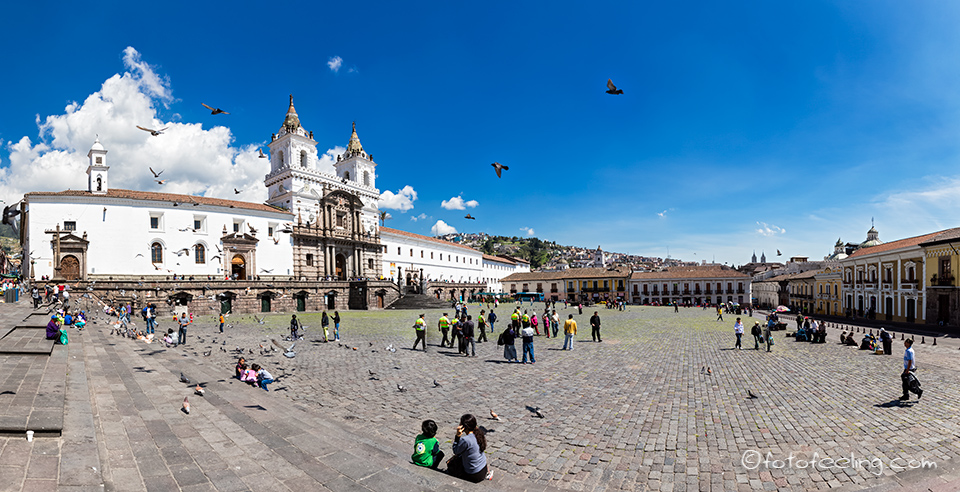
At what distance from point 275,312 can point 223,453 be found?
37674 millimetres

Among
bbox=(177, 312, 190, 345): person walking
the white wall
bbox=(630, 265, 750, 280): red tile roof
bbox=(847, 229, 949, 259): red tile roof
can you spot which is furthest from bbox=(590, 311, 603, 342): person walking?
bbox=(630, 265, 750, 280): red tile roof

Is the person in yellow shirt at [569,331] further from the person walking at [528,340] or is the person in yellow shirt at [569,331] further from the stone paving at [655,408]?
the person walking at [528,340]

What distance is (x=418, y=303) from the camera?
4628cm

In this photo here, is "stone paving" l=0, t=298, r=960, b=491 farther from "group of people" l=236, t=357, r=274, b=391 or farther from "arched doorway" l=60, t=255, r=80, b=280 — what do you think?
"arched doorway" l=60, t=255, r=80, b=280

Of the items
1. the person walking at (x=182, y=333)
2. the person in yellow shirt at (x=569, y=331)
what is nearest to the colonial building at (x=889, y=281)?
the person in yellow shirt at (x=569, y=331)

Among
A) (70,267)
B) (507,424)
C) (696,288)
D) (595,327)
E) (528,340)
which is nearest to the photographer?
(507,424)

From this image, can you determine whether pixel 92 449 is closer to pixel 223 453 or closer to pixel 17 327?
pixel 223 453

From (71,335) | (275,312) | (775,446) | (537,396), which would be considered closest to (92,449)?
(537,396)

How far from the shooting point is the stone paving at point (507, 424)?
16.6 ft

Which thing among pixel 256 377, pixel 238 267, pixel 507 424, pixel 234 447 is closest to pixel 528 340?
pixel 507 424

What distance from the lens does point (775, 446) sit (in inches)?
259

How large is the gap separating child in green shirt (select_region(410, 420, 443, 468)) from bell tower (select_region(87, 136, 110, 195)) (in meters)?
42.1

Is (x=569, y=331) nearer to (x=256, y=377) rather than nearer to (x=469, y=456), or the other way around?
(x=256, y=377)

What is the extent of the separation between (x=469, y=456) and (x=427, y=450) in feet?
2.08
